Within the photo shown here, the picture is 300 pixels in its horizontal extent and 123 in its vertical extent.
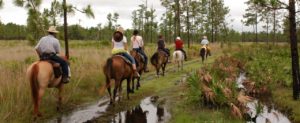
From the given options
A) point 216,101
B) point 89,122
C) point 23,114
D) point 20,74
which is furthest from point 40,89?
point 216,101

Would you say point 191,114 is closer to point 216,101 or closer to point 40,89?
point 216,101

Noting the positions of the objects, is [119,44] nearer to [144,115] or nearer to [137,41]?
[144,115]

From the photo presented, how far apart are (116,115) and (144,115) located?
0.83m

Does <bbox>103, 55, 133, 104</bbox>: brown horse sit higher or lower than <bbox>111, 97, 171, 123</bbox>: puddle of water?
higher

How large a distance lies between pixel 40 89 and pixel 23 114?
0.81m

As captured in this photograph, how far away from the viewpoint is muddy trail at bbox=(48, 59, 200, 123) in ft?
36.0

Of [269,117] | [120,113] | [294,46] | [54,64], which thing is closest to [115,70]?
[120,113]

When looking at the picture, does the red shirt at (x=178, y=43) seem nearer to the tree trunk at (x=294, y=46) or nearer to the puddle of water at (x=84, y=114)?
the tree trunk at (x=294, y=46)

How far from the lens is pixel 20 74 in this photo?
13.3m

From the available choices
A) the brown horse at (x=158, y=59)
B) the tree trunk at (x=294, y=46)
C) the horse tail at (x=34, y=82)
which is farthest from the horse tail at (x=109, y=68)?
the brown horse at (x=158, y=59)

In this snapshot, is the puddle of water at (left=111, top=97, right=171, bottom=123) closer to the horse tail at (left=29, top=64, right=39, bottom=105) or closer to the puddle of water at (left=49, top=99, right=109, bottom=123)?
the puddle of water at (left=49, top=99, right=109, bottom=123)

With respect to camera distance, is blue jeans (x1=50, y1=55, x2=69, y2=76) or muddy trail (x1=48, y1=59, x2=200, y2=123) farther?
blue jeans (x1=50, y1=55, x2=69, y2=76)

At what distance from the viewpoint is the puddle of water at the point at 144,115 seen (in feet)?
35.9

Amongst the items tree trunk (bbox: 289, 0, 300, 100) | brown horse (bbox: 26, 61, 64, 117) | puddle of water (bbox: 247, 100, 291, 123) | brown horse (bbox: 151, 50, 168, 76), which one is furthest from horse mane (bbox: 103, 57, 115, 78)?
brown horse (bbox: 151, 50, 168, 76)
